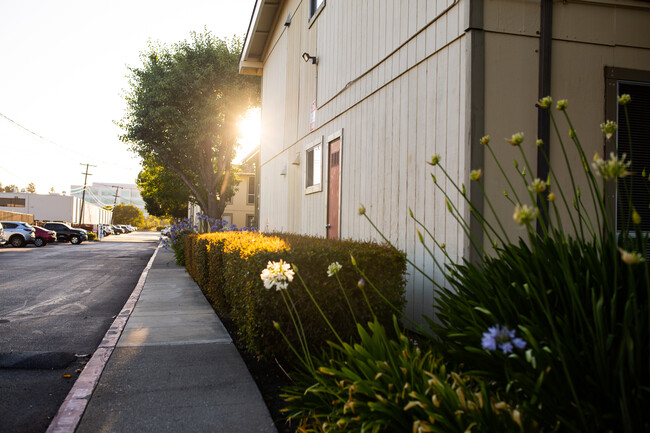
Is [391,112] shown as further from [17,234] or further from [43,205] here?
[43,205]

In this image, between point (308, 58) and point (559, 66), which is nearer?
point (559, 66)

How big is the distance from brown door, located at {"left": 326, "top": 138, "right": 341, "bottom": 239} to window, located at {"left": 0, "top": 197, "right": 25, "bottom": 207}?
9320 centimetres

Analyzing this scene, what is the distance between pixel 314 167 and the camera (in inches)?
405

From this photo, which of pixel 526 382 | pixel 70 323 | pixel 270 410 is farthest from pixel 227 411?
pixel 70 323

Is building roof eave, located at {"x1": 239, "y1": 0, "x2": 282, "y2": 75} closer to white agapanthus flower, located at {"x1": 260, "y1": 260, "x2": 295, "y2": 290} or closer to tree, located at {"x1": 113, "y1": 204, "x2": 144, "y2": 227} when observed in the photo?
white agapanthus flower, located at {"x1": 260, "y1": 260, "x2": 295, "y2": 290}

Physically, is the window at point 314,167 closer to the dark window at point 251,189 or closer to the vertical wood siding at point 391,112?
the vertical wood siding at point 391,112

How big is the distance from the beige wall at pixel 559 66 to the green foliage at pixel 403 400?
2.72 meters

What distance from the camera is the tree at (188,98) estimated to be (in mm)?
23359

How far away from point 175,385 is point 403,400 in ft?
8.29

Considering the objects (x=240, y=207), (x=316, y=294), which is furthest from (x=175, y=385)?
(x=240, y=207)

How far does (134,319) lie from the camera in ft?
24.3

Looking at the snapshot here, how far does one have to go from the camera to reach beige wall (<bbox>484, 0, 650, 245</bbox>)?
5070mm

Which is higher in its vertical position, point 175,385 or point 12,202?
point 12,202

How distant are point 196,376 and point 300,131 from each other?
7266 millimetres
